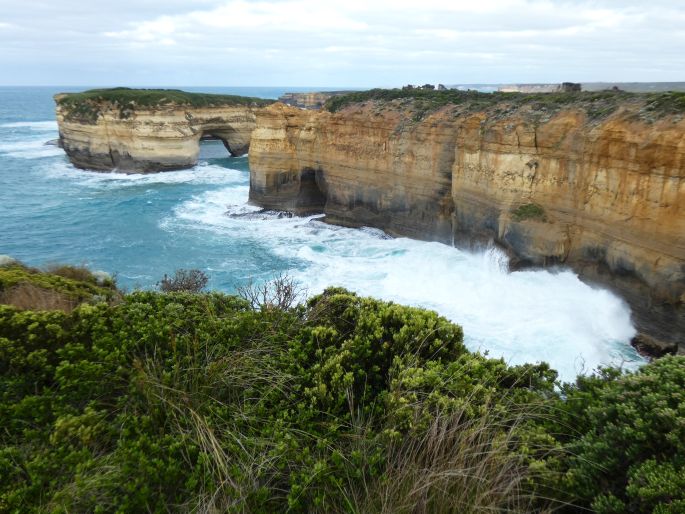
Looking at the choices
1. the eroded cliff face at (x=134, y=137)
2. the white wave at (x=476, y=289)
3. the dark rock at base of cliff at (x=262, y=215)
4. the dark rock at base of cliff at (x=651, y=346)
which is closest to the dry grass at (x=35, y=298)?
the white wave at (x=476, y=289)

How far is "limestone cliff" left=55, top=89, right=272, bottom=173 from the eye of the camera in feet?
144

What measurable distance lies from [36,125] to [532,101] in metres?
93.4

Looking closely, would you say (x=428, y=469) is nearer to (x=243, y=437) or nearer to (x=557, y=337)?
(x=243, y=437)

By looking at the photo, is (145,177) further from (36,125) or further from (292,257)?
(36,125)

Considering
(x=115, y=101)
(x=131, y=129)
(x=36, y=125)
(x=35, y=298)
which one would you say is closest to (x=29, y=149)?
(x=115, y=101)

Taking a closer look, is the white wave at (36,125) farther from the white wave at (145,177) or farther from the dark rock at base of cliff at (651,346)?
the dark rock at base of cliff at (651,346)

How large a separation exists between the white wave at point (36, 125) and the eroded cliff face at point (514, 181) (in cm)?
6982

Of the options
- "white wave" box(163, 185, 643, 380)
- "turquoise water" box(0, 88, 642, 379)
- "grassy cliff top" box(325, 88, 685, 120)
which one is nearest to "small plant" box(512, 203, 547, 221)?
"white wave" box(163, 185, 643, 380)

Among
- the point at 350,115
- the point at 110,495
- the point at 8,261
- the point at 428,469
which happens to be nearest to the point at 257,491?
the point at 110,495

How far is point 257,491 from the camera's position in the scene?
3943 mm

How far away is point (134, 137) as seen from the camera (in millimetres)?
44625

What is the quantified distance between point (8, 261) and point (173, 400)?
37.1 ft

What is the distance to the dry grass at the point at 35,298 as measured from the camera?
767 cm

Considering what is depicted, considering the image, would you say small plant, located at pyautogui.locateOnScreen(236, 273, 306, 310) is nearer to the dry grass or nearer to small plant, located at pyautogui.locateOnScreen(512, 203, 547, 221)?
the dry grass
